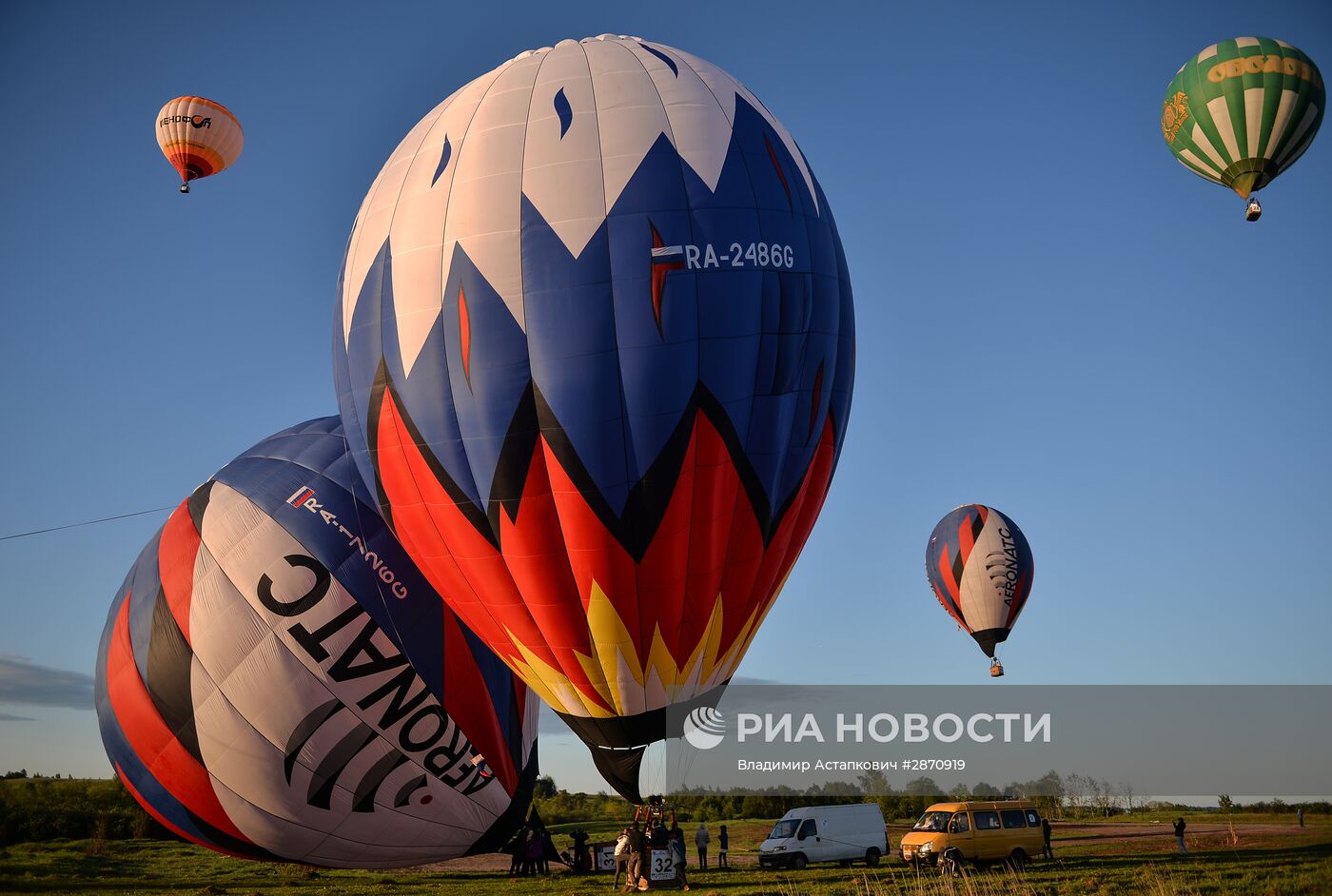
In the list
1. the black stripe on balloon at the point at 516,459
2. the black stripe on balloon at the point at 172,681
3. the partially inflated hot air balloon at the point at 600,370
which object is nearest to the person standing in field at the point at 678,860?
the partially inflated hot air balloon at the point at 600,370

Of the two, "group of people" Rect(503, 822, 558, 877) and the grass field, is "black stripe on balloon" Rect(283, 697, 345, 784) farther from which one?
"group of people" Rect(503, 822, 558, 877)

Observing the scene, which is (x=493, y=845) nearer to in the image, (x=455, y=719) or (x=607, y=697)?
(x=455, y=719)

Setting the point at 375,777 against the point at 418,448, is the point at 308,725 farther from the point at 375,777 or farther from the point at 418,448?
the point at 418,448

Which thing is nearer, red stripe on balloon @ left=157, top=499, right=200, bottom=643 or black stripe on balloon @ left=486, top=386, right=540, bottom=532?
black stripe on balloon @ left=486, top=386, right=540, bottom=532

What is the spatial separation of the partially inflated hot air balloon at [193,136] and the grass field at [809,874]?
49.2 ft

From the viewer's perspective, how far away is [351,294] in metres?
13.9

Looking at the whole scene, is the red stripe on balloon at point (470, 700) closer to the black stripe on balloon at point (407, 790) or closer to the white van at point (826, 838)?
the black stripe on balloon at point (407, 790)

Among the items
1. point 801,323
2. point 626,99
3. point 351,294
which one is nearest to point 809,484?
point 801,323

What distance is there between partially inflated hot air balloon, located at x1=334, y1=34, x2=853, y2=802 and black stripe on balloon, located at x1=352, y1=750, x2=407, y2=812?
3.57 m

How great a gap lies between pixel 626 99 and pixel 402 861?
1196 centimetres

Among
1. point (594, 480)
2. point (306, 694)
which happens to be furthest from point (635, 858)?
point (594, 480)

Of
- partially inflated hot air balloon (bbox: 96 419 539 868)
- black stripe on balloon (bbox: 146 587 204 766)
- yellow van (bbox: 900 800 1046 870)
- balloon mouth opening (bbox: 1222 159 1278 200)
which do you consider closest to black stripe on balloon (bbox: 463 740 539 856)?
partially inflated hot air balloon (bbox: 96 419 539 868)

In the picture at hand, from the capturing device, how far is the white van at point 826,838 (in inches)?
800

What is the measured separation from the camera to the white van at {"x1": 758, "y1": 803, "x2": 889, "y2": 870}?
20.3m
